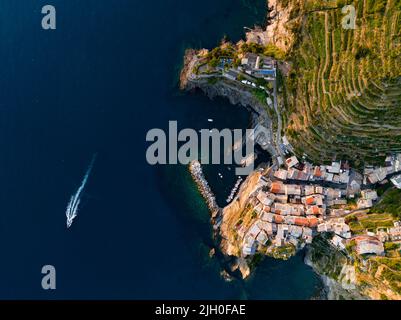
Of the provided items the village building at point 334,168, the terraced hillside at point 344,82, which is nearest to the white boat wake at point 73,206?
the terraced hillside at point 344,82

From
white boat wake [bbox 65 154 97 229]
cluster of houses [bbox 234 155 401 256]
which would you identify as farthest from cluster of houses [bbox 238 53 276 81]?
white boat wake [bbox 65 154 97 229]

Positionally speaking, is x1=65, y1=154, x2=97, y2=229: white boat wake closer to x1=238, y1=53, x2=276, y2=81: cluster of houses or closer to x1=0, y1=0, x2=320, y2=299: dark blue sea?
x1=0, y1=0, x2=320, y2=299: dark blue sea

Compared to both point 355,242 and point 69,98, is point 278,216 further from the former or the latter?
point 69,98

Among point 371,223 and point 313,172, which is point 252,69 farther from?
point 371,223

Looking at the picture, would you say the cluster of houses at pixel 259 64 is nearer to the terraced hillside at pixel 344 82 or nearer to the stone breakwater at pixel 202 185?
the terraced hillside at pixel 344 82

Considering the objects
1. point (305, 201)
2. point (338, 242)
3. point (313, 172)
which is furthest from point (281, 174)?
point (338, 242)
